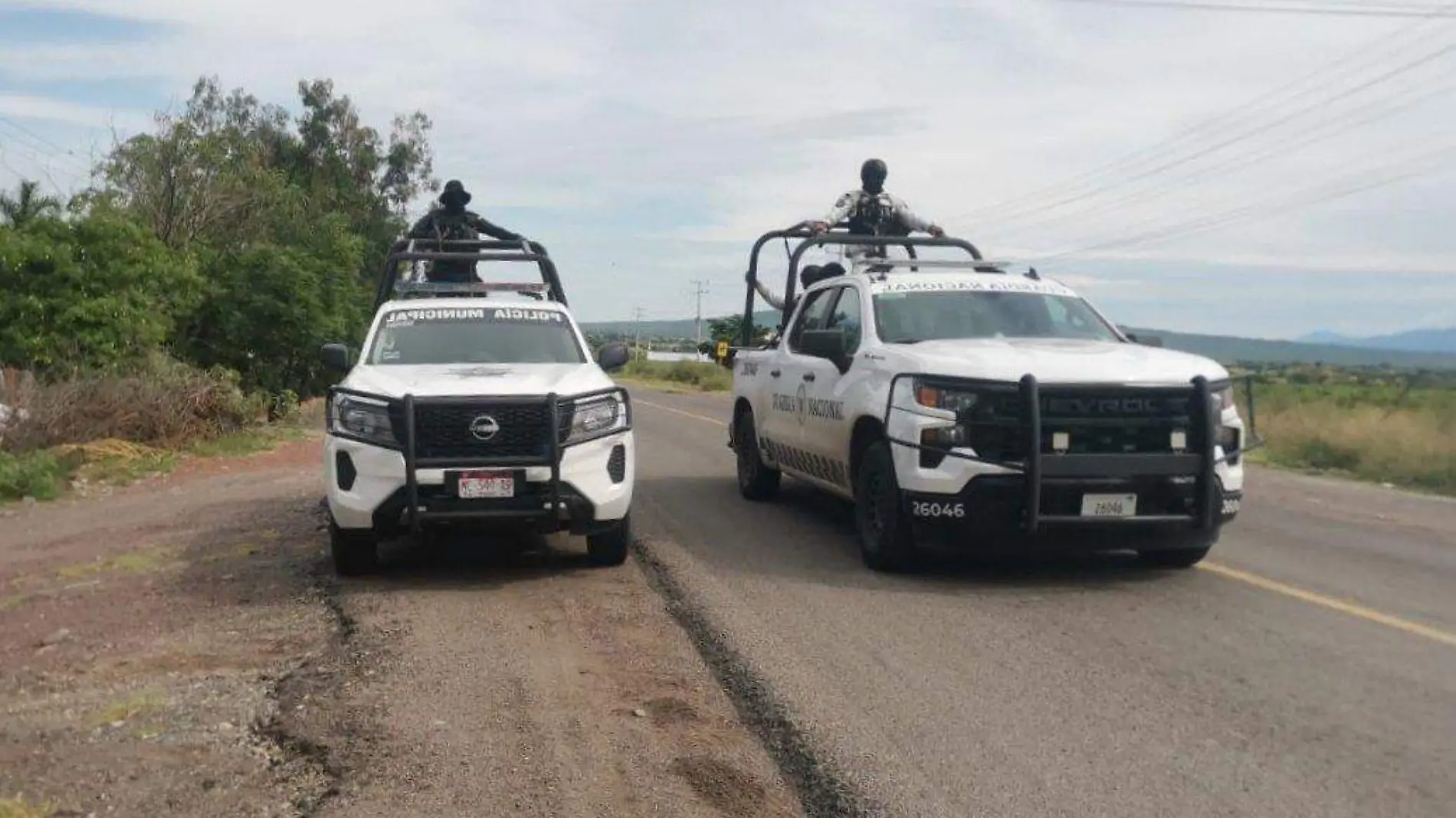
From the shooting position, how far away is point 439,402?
8086 mm

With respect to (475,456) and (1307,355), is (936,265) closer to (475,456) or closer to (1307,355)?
(475,456)

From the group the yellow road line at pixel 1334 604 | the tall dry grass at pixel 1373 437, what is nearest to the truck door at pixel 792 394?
the yellow road line at pixel 1334 604

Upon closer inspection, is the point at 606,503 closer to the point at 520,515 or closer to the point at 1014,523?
the point at 520,515

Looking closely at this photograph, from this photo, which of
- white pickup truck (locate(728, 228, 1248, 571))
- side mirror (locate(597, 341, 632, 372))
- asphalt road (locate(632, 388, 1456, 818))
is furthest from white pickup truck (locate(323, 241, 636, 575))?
white pickup truck (locate(728, 228, 1248, 571))

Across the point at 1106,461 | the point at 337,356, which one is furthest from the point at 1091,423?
the point at 337,356

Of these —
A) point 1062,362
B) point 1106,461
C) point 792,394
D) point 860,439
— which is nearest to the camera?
point 1106,461

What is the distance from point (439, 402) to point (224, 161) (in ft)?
98.3

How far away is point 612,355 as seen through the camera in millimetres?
9977

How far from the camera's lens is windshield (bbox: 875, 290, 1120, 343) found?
9359 millimetres

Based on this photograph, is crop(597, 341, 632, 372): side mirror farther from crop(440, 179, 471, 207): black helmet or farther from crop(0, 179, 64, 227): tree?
crop(0, 179, 64, 227): tree

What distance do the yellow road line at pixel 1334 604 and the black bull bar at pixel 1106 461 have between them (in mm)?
663

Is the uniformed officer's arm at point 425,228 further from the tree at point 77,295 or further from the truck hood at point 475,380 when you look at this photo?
the tree at point 77,295

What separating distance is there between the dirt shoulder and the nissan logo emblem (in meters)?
0.89

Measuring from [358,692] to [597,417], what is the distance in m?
2.92
